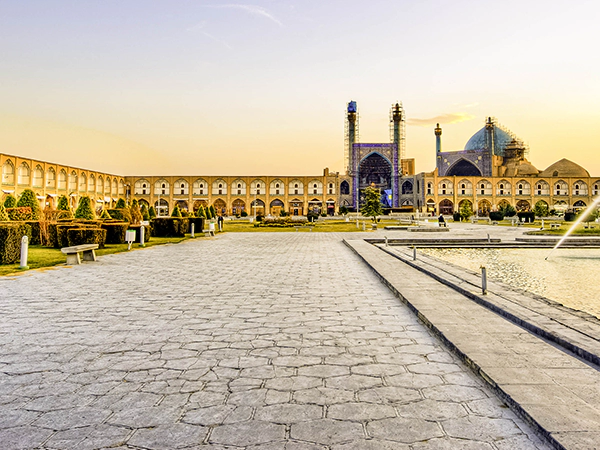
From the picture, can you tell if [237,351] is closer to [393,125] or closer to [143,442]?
[143,442]

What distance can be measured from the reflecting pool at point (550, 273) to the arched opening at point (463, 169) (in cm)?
7077

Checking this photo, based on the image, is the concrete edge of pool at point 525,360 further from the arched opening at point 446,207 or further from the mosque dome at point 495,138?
the mosque dome at point 495,138

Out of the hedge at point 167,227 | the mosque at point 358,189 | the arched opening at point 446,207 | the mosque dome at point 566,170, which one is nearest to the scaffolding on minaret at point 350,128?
the mosque at point 358,189

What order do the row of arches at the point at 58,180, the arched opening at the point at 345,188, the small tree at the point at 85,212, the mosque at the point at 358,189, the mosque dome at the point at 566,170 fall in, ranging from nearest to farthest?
the small tree at the point at 85,212, the row of arches at the point at 58,180, the mosque at the point at 358,189, the arched opening at the point at 345,188, the mosque dome at the point at 566,170

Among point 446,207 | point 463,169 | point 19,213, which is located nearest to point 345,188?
point 446,207

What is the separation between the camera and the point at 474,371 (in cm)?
296

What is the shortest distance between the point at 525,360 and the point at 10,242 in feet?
36.2

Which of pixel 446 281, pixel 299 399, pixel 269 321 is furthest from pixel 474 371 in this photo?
pixel 446 281

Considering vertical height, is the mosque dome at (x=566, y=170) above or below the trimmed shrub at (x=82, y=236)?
above

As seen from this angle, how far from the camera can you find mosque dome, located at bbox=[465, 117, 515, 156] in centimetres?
7962

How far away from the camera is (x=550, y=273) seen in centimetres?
856

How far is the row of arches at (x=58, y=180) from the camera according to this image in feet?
144

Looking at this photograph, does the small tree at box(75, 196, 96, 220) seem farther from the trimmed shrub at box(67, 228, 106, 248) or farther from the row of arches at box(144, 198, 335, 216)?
the row of arches at box(144, 198, 335, 216)

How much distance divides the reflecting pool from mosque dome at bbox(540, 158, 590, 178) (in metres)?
74.9
